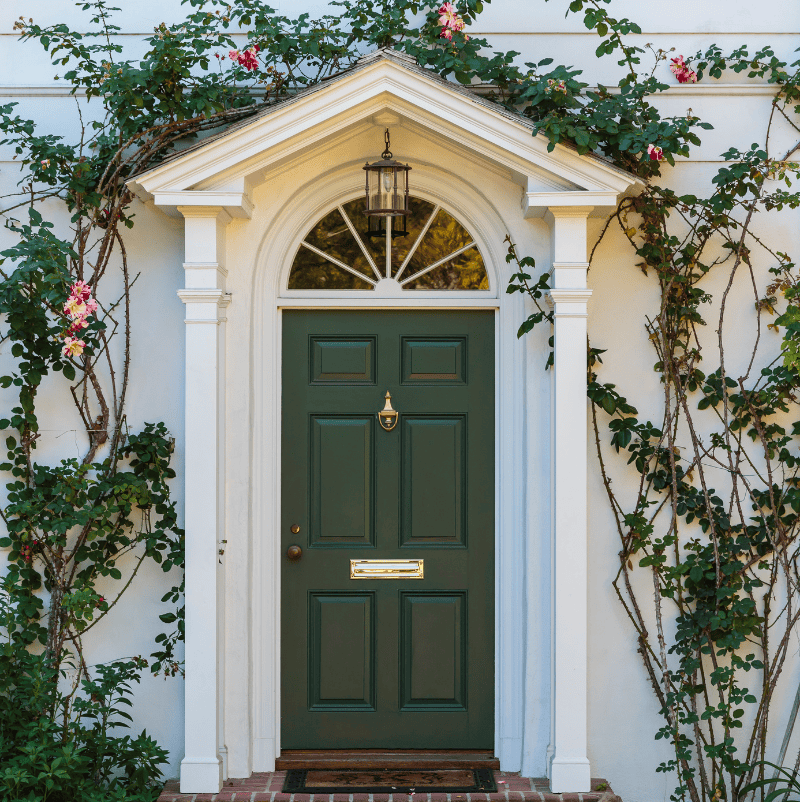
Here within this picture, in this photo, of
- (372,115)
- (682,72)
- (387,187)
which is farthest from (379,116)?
(682,72)

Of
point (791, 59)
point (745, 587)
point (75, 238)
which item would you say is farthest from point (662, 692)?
point (75, 238)

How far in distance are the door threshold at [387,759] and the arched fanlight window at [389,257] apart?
7.45 ft

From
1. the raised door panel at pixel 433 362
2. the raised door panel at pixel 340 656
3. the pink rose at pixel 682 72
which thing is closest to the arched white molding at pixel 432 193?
the raised door panel at pixel 433 362

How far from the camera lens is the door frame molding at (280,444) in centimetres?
413

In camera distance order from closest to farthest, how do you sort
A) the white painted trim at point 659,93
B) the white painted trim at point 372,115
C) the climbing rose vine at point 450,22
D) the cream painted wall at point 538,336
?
the white painted trim at point 372,115 → the climbing rose vine at point 450,22 → the cream painted wall at point 538,336 → the white painted trim at point 659,93

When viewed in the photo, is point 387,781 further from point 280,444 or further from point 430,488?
point 280,444

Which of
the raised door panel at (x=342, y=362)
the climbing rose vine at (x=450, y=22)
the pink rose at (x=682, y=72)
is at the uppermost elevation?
the climbing rose vine at (x=450, y=22)

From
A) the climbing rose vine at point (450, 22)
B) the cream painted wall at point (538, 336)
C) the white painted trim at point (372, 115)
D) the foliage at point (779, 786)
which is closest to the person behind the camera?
the white painted trim at point (372, 115)

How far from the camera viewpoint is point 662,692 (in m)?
4.12

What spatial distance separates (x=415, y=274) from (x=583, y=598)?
1.74 meters

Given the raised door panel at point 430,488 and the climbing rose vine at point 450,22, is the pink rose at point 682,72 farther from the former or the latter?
the raised door panel at point 430,488

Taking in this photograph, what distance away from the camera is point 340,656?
4246 mm

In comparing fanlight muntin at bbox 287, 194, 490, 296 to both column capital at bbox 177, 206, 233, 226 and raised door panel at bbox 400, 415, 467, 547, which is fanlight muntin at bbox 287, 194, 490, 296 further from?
raised door panel at bbox 400, 415, 467, 547

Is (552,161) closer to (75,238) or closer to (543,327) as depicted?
(543,327)
